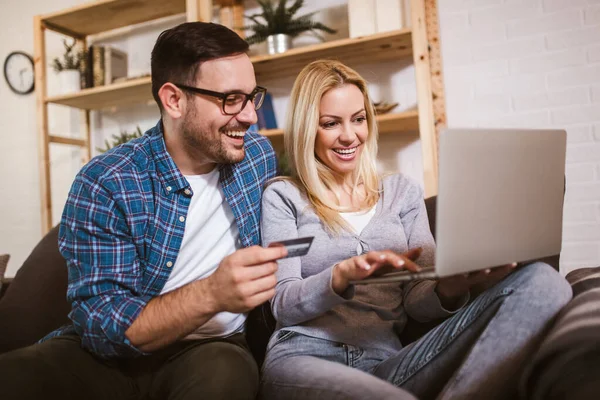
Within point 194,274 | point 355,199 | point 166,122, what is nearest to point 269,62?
point 166,122

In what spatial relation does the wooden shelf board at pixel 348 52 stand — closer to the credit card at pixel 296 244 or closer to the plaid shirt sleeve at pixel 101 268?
the plaid shirt sleeve at pixel 101 268

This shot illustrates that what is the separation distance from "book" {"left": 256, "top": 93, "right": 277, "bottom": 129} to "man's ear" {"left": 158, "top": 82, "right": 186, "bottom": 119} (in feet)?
3.48

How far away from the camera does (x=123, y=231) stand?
3.97 feet

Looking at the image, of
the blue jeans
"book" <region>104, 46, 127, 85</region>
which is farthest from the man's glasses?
"book" <region>104, 46, 127, 85</region>

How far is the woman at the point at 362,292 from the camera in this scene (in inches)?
36.3

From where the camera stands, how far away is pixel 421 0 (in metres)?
2.11

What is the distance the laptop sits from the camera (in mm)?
773

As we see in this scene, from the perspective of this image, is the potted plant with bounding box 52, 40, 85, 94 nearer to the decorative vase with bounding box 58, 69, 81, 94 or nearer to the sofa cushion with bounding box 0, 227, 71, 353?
the decorative vase with bounding box 58, 69, 81, 94

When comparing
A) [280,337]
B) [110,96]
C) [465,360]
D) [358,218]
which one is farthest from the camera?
[110,96]

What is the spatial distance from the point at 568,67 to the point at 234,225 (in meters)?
1.74

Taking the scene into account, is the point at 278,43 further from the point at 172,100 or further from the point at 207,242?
the point at 207,242

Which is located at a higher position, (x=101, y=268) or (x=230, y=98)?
(x=230, y=98)

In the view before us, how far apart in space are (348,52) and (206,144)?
123 cm

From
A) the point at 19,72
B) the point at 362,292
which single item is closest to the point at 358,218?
the point at 362,292
